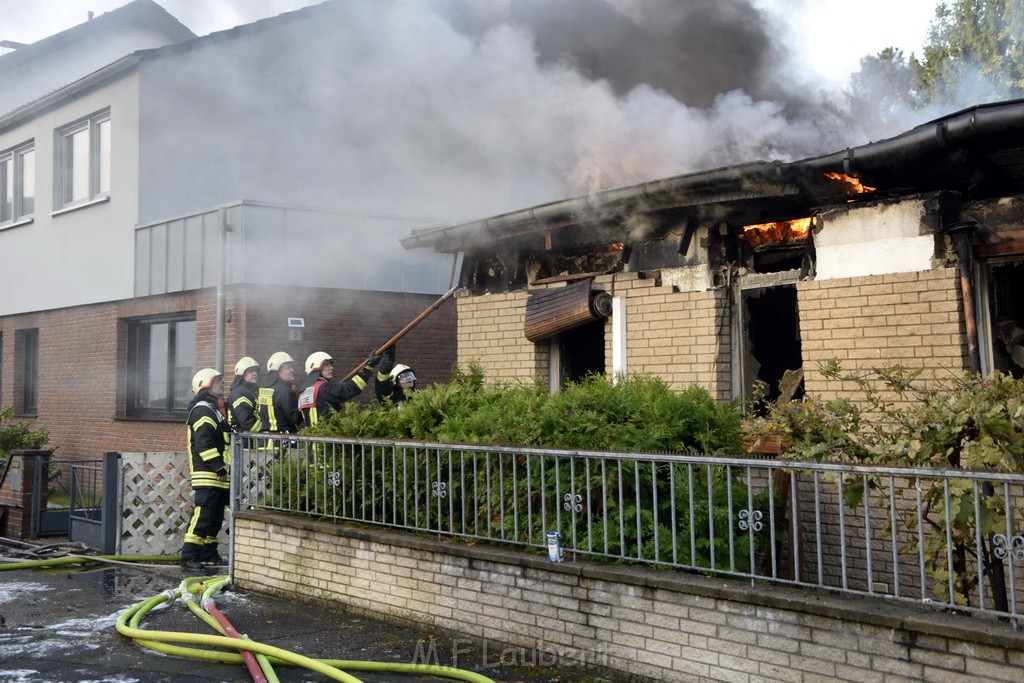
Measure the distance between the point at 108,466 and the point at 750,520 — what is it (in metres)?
7.01

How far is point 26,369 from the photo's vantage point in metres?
18.2

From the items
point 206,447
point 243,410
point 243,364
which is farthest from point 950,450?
point 243,364

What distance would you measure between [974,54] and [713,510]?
20361mm

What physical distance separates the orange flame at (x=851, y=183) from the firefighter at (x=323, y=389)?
18.7 ft

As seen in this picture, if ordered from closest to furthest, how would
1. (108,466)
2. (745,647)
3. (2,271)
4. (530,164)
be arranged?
(745,647) → (108,466) → (530,164) → (2,271)

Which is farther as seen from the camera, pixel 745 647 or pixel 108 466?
pixel 108 466

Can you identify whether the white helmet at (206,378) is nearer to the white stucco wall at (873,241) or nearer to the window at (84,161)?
the white stucco wall at (873,241)

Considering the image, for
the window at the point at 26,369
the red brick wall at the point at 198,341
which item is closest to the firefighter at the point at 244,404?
the red brick wall at the point at 198,341

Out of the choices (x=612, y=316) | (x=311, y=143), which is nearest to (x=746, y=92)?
(x=612, y=316)

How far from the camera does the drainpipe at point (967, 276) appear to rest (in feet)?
21.4

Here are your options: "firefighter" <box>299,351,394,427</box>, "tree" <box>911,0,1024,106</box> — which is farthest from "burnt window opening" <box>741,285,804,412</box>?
"tree" <box>911,0,1024,106</box>

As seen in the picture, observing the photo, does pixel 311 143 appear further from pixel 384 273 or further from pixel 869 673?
pixel 869 673

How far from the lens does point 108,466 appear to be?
9.80 m

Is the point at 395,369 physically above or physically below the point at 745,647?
above
